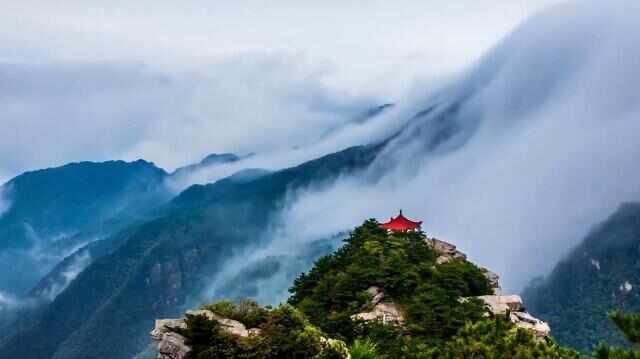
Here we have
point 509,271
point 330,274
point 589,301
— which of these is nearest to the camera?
point 330,274

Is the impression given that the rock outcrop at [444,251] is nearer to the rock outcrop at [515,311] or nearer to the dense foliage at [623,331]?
the rock outcrop at [515,311]

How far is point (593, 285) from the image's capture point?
377ft

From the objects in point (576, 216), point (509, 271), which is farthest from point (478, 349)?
point (576, 216)

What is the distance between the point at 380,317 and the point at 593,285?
3652 inches

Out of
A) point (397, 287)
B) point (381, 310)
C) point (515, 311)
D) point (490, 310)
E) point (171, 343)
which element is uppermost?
point (397, 287)

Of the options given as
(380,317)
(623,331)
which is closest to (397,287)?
(380,317)

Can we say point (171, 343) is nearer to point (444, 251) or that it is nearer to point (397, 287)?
point (397, 287)

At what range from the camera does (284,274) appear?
197625 mm

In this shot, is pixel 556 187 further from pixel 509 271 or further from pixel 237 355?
pixel 237 355

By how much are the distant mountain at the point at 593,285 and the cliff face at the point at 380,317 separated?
59594 millimetres

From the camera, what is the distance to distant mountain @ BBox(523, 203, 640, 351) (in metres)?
102

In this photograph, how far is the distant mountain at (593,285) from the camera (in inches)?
4016

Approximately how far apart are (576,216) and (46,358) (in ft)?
417

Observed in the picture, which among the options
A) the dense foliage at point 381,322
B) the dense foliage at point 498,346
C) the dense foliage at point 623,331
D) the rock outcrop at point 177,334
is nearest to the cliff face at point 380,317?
the rock outcrop at point 177,334
